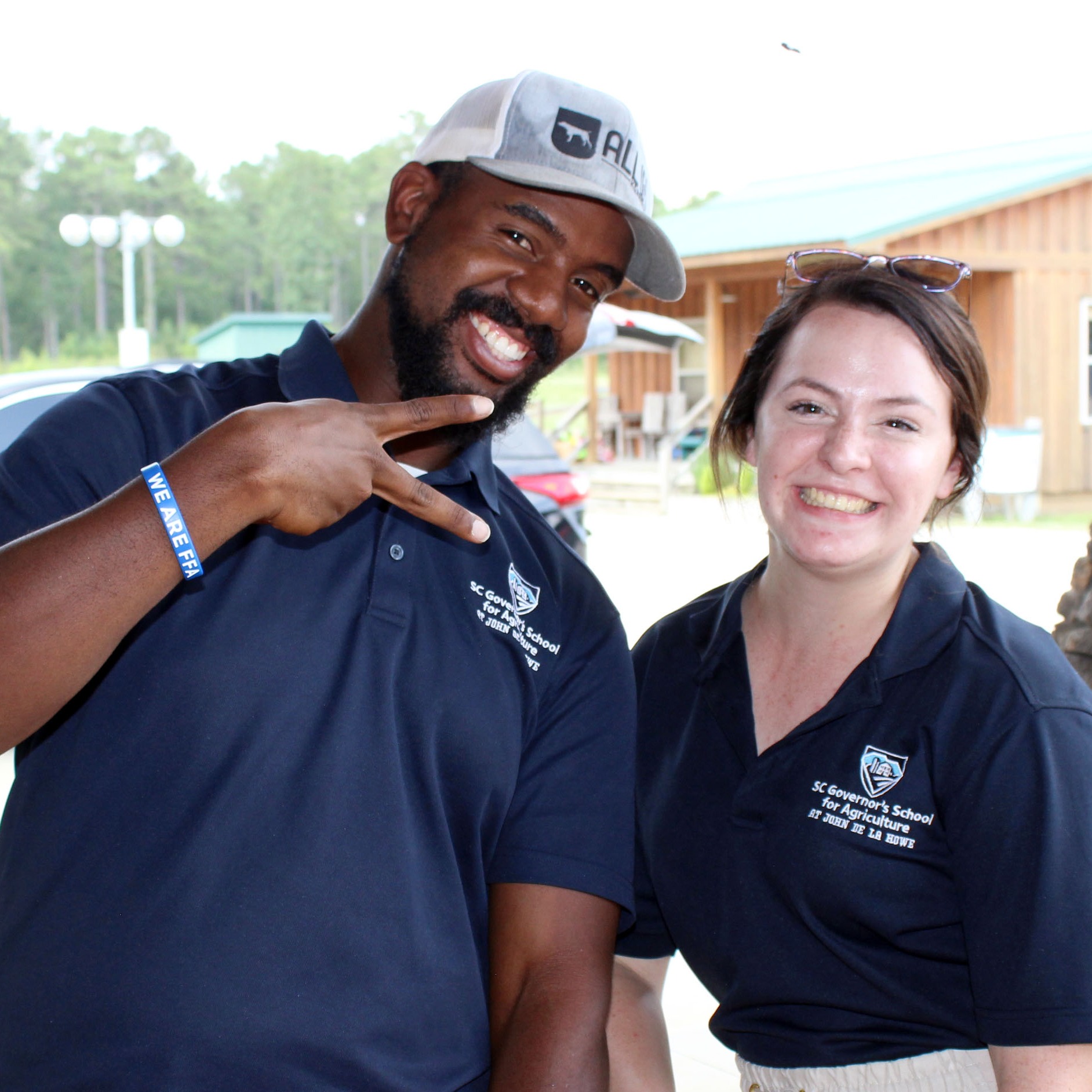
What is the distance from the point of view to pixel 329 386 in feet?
6.48

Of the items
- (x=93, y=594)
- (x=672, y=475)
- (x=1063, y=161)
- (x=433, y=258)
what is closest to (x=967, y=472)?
(x=433, y=258)

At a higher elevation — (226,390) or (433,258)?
(433,258)

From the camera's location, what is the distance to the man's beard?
2.00 metres

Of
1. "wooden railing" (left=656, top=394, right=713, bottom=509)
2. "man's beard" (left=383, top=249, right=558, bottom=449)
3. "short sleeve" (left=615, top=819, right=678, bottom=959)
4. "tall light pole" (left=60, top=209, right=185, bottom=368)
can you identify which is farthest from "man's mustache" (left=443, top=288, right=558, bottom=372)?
"wooden railing" (left=656, top=394, right=713, bottom=509)

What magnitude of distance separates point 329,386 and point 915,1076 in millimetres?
1336

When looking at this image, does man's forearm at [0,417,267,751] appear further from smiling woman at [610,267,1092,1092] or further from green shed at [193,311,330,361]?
green shed at [193,311,330,361]

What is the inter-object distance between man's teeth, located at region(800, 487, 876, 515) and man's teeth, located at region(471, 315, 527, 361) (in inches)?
21.1

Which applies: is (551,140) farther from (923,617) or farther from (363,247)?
(363,247)

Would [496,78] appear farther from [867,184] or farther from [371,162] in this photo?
[371,162]

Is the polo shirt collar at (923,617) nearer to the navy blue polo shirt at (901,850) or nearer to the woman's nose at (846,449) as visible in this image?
the navy blue polo shirt at (901,850)

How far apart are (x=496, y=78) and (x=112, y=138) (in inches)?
2128

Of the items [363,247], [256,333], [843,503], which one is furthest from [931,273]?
[363,247]

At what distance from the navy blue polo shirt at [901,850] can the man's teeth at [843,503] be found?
144mm

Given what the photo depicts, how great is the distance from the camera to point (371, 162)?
53.8m
